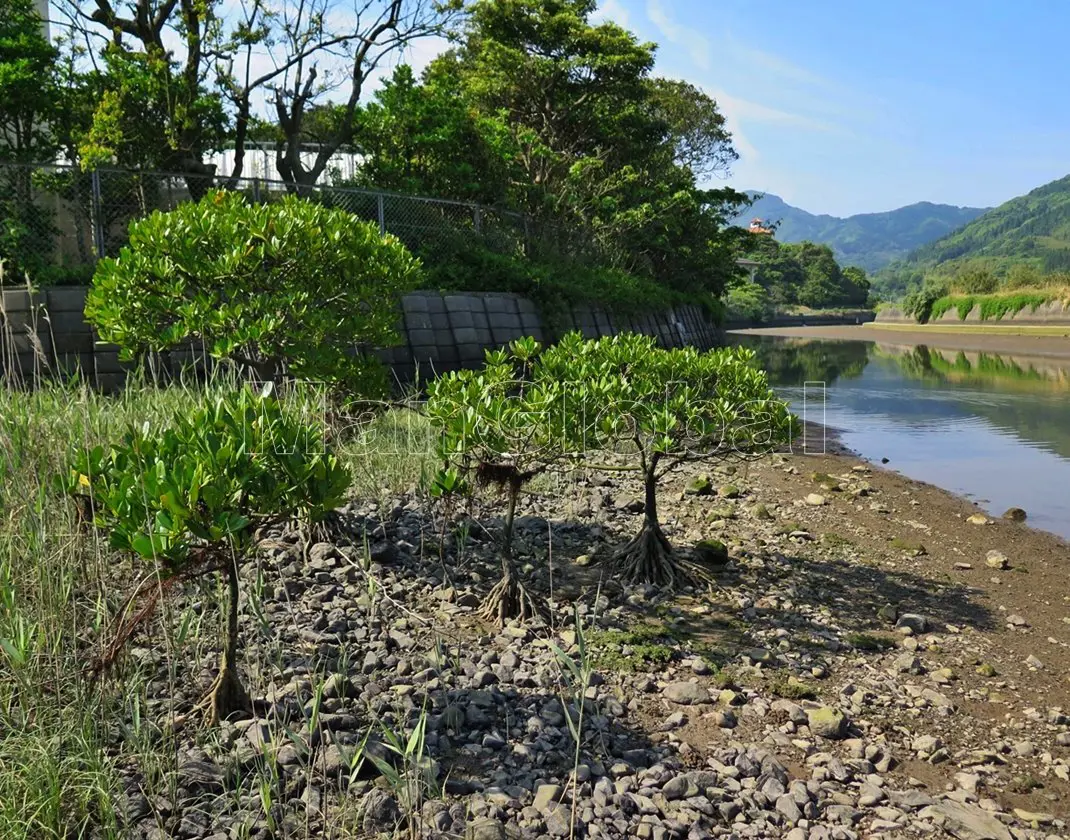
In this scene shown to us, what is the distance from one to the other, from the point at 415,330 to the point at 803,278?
75960mm

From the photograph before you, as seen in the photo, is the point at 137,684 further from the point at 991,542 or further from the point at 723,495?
the point at 991,542

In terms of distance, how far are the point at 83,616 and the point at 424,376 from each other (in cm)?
928

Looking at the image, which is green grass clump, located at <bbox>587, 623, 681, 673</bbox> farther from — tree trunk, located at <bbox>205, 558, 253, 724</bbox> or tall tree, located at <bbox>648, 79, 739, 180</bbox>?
tall tree, located at <bbox>648, 79, 739, 180</bbox>

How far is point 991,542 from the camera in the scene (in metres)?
6.98

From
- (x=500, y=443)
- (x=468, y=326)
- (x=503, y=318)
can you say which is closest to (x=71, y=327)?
(x=468, y=326)

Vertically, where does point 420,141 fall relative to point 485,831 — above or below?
above

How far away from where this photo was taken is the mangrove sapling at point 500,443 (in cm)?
423

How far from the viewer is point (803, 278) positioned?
82000mm

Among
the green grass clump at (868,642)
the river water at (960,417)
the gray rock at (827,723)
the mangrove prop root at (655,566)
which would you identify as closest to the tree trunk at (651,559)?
the mangrove prop root at (655,566)

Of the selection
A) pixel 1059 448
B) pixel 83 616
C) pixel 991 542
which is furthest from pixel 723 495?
pixel 1059 448

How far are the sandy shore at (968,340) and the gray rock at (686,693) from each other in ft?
93.0

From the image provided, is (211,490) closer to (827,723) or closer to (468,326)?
(827,723)

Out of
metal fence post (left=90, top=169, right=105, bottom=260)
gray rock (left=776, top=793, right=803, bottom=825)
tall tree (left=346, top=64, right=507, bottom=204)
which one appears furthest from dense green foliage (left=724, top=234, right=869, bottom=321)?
gray rock (left=776, top=793, right=803, bottom=825)

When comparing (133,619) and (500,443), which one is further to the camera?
(500,443)
